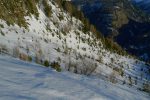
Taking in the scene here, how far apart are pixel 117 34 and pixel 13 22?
561 ft

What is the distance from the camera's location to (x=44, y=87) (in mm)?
8070

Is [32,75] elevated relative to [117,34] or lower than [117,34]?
lower

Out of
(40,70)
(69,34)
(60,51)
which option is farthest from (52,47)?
(40,70)

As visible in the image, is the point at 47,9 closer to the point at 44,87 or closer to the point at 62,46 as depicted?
the point at 62,46

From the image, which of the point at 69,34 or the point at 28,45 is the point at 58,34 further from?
the point at 28,45

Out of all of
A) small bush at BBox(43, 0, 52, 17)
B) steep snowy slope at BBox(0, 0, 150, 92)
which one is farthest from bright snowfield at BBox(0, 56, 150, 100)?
small bush at BBox(43, 0, 52, 17)

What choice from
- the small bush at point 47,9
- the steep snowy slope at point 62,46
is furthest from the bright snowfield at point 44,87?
the small bush at point 47,9

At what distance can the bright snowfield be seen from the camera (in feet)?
24.3

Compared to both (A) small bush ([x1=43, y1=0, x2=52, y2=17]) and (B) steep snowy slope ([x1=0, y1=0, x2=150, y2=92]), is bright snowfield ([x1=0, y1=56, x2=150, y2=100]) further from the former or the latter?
(A) small bush ([x1=43, y1=0, x2=52, y2=17])

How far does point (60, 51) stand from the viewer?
74.5 ft

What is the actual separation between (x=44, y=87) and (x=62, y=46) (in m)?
17.0

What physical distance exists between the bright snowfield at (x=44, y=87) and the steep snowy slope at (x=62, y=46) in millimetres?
3795

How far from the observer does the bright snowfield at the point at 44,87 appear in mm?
7421

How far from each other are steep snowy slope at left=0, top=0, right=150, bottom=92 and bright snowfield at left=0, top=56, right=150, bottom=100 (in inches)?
149
